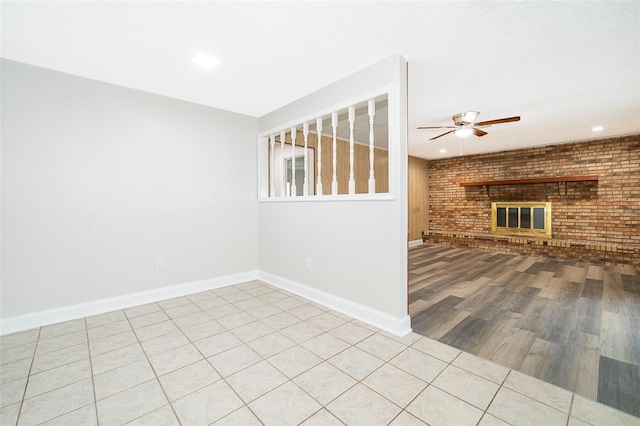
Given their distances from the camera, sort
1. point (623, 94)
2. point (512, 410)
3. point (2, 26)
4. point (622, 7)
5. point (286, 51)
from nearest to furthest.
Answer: point (512, 410) → point (622, 7) → point (2, 26) → point (286, 51) → point (623, 94)

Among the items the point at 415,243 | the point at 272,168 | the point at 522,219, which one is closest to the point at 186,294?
the point at 272,168

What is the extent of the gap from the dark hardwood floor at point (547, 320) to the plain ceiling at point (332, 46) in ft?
7.84

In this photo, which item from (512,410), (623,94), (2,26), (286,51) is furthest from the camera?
(623,94)

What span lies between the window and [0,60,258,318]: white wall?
6.03m

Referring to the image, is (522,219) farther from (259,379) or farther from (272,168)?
(259,379)

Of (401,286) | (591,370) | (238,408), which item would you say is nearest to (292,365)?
(238,408)

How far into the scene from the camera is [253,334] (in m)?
2.30

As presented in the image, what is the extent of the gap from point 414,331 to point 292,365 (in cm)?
113

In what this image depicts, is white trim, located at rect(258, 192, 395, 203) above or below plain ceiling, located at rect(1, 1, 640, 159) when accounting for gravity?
below

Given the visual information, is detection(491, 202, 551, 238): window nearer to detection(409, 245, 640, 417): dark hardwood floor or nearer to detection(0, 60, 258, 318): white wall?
detection(409, 245, 640, 417): dark hardwood floor

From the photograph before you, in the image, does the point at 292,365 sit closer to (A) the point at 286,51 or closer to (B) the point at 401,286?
(B) the point at 401,286

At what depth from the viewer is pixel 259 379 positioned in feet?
5.62

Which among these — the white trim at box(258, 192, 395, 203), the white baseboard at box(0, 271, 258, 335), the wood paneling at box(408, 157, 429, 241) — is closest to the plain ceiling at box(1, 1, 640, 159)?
the white trim at box(258, 192, 395, 203)

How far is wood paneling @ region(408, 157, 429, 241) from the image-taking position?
7.00 m
